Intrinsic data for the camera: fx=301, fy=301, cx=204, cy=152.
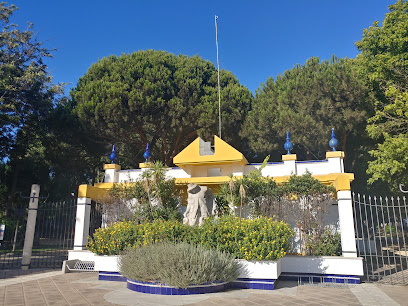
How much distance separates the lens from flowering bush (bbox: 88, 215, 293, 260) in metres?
7.89

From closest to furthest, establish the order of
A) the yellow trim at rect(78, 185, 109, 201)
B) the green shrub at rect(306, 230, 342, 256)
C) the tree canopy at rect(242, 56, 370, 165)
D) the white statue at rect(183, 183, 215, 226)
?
the green shrub at rect(306, 230, 342, 256) → the white statue at rect(183, 183, 215, 226) → the yellow trim at rect(78, 185, 109, 201) → the tree canopy at rect(242, 56, 370, 165)

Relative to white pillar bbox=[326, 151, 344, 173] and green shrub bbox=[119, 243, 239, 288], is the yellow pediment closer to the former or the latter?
white pillar bbox=[326, 151, 344, 173]

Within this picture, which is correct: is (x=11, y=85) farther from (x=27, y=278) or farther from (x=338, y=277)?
(x=338, y=277)

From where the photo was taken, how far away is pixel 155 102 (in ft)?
59.9

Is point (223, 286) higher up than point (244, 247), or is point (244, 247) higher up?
point (244, 247)

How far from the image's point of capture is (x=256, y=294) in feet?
23.5

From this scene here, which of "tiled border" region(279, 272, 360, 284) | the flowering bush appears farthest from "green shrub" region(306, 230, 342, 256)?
the flowering bush

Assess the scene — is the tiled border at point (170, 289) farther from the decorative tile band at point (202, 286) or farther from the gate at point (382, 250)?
the gate at point (382, 250)

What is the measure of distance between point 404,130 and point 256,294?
10.2 m

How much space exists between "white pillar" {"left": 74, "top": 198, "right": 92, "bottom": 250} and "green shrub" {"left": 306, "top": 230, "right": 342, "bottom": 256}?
8138 mm

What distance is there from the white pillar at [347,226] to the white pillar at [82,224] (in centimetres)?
902

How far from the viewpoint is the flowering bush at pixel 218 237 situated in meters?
7.89

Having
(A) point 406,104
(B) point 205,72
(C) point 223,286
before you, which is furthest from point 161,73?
(C) point 223,286

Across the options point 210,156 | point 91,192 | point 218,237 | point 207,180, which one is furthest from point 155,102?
point 218,237
